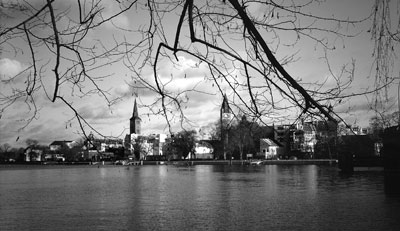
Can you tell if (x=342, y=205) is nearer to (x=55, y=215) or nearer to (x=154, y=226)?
(x=154, y=226)

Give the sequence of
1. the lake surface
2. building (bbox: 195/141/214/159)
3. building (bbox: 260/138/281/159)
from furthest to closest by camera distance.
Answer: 1. building (bbox: 195/141/214/159)
2. building (bbox: 260/138/281/159)
3. the lake surface

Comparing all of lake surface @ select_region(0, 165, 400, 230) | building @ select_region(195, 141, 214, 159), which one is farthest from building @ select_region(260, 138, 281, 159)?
lake surface @ select_region(0, 165, 400, 230)

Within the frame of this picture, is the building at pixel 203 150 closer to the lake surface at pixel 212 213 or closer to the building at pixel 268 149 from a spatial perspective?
the building at pixel 268 149

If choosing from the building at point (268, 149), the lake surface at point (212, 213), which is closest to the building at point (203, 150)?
the building at point (268, 149)

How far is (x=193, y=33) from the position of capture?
10.1 ft

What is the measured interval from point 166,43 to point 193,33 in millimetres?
277

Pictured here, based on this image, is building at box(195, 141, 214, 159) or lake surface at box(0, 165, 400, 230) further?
building at box(195, 141, 214, 159)

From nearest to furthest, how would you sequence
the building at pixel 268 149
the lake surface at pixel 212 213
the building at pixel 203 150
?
the lake surface at pixel 212 213
the building at pixel 268 149
the building at pixel 203 150

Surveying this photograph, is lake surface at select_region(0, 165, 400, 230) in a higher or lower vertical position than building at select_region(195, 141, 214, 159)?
lower

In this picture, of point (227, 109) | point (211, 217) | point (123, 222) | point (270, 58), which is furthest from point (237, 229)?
point (270, 58)

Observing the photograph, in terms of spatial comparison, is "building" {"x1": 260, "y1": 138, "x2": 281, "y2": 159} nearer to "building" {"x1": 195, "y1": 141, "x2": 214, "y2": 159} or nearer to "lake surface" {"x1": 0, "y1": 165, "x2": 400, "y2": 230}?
"building" {"x1": 195, "y1": 141, "x2": 214, "y2": 159}

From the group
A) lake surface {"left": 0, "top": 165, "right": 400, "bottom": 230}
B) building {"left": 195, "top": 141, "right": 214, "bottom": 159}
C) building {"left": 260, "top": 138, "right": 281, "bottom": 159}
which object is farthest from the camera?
building {"left": 195, "top": 141, "right": 214, "bottom": 159}

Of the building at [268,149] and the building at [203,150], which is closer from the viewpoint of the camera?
the building at [268,149]

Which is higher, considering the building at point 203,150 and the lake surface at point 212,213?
the building at point 203,150
